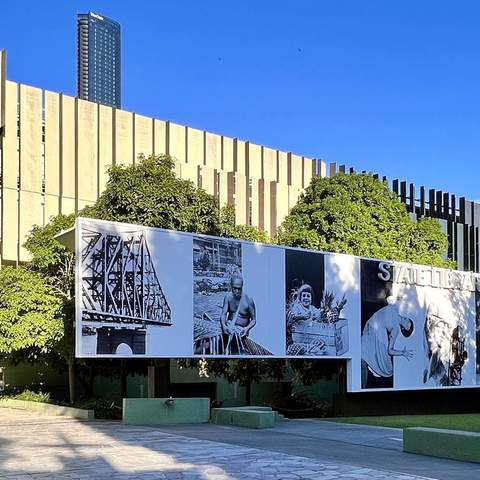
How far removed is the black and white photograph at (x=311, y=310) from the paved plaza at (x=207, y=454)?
4.97 meters

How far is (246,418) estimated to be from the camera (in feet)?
62.8

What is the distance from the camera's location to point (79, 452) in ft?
45.6

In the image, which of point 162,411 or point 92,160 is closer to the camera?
point 162,411

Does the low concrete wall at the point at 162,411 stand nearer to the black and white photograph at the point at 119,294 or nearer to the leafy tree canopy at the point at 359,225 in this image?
the black and white photograph at the point at 119,294

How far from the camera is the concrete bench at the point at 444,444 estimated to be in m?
13.0

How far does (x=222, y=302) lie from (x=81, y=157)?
20.6m

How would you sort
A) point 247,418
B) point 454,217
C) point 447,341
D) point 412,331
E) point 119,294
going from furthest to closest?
point 454,217 < point 447,341 < point 412,331 < point 119,294 < point 247,418

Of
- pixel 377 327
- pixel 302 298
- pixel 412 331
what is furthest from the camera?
pixel 412 331

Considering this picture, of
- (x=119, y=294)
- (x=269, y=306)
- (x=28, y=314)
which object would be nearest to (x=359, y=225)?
(x=269, y=306)

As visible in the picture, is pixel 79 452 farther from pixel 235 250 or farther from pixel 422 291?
pixel 422 291

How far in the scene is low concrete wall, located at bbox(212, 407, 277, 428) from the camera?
742 inches

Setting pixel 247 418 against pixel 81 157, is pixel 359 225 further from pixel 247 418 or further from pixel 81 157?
pixel 247 418

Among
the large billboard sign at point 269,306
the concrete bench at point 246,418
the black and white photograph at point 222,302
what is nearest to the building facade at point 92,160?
the large billboard sign at point 269,306

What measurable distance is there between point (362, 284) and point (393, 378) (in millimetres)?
3572
